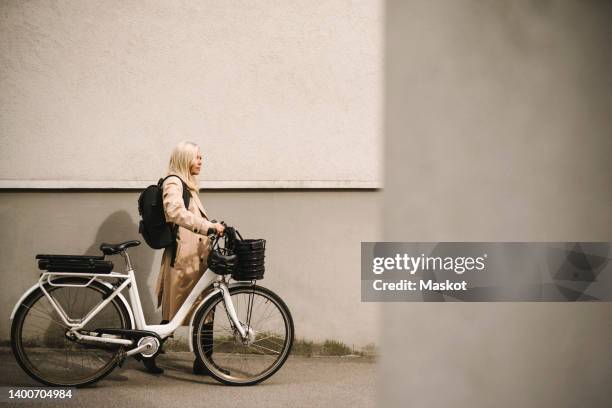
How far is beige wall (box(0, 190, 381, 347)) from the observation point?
540 centimetres

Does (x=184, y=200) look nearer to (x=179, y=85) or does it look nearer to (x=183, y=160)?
(x=183, y=160)

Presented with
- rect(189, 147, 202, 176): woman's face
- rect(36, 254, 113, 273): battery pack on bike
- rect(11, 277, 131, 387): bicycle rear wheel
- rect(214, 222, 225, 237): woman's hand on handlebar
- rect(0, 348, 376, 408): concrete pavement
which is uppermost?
rect(189, 147, 202, 176): woman's face

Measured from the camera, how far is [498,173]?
2859mm

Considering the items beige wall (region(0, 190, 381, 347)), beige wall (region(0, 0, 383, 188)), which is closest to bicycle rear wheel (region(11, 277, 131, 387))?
beige wall (region(0, 190, 381, 347))

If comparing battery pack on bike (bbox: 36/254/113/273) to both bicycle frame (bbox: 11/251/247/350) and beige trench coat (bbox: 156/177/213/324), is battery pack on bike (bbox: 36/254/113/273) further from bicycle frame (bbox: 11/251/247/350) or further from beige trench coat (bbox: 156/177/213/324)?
beige trench coat (bbox: 156/177/213/324)

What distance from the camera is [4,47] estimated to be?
17.7ft

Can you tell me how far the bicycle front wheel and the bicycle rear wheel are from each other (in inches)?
23.0

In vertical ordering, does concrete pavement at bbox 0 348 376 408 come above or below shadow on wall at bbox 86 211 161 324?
below

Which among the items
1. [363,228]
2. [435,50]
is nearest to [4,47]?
[363,228]

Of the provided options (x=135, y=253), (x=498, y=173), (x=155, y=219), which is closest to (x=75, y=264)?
(x=155, y=219)

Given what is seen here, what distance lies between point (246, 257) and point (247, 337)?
611 mm

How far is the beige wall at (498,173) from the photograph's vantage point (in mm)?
2498

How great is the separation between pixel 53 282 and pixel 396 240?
2.82m

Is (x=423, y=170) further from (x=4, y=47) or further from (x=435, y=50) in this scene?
(x=4, y=47)
